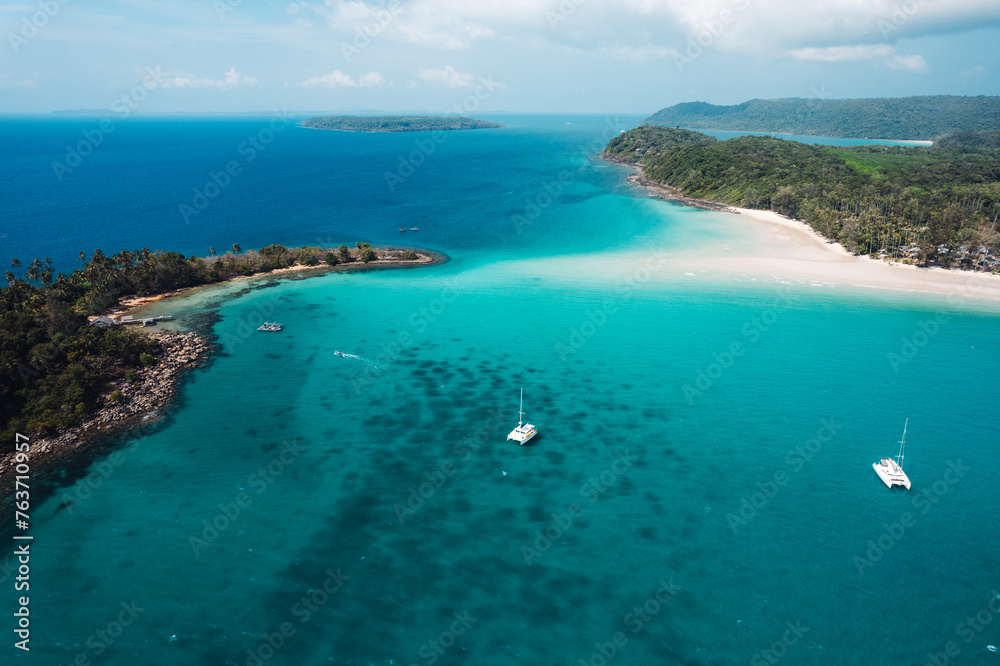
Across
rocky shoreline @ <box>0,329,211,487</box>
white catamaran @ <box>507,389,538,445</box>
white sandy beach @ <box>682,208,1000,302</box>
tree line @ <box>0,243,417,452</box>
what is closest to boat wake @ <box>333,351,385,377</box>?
rocky shoreline @ <box>0,329,211,487</box>

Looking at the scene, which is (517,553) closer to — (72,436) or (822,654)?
(822,654)

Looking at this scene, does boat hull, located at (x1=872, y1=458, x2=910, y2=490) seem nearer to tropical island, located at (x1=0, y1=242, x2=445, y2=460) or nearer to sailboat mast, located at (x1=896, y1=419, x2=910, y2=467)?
sailboat mast, located at (x1=896, y1=419, x2=910, y2=467)

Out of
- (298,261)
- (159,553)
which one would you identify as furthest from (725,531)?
(298,261)

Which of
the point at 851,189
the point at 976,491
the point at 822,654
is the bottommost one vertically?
the point at 822,654

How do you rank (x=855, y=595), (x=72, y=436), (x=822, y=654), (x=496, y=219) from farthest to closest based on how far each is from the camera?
(x=496, y=219) → (x=72, y=436) → (x=855, y=595) → (x=822, y=654)

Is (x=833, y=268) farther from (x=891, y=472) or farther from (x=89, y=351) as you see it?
(x=89, y=351)

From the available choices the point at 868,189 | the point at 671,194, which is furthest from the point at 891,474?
the point at 671,194
